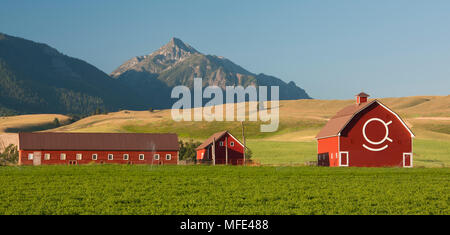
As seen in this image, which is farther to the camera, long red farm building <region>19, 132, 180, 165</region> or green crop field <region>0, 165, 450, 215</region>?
long red farm building <region>19, 132, 180, 165</region>

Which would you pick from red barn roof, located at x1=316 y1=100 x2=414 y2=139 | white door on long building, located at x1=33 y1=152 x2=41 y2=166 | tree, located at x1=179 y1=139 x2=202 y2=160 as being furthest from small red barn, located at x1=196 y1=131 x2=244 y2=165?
white door on long building, located at x1=33 y1=152 x2=41 y2=166

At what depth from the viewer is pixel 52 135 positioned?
80000 mm

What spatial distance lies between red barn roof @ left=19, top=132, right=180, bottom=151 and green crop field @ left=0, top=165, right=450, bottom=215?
43189 mm

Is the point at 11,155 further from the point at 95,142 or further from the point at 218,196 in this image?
the point at 218,196

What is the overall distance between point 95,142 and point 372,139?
3734 centimetres

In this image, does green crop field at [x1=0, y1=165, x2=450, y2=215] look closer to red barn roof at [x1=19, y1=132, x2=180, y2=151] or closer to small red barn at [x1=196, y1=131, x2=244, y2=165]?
small red barn at [x1=196, y1=131, x2=244, y2=165]

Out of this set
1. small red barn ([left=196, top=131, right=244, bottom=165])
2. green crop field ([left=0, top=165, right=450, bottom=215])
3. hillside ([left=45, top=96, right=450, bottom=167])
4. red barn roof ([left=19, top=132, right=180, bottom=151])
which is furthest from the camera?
hillside ([left=45, top=96, right=450, bottom=167])

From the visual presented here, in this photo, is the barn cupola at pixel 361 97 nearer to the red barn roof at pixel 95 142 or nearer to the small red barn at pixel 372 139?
the small red barn at pixel 372 139

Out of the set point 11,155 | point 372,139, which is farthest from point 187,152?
point 372,139

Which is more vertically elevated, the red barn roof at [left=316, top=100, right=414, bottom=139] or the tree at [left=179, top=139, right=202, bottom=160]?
the red barn roof at [left=316, top=100, right=414, bottom=139]

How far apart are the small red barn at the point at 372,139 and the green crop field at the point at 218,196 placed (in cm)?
2350

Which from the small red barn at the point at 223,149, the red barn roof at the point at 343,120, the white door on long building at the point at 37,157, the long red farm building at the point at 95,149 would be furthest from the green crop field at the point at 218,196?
the white door on long building at the point at 37,157

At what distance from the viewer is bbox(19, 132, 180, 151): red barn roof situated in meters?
78.2
